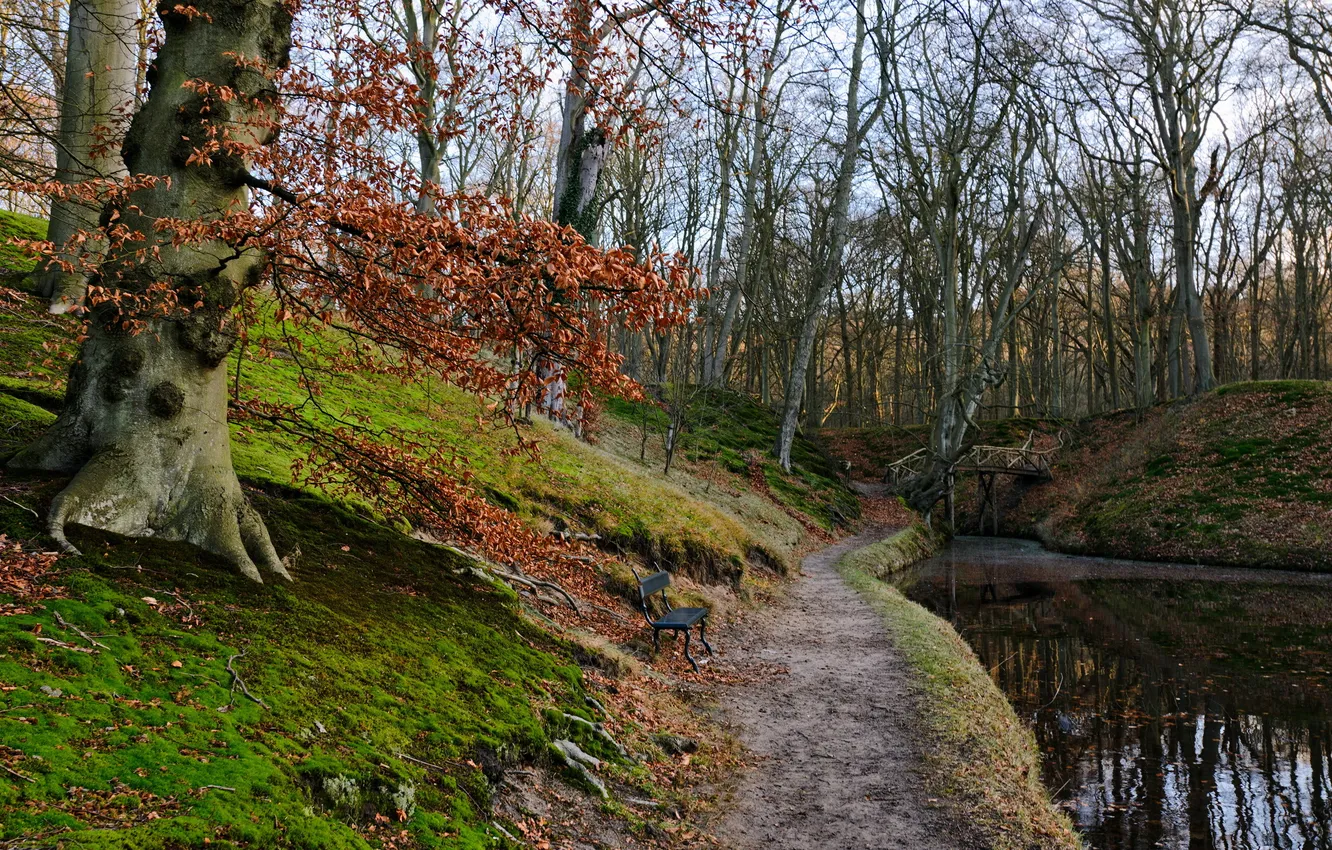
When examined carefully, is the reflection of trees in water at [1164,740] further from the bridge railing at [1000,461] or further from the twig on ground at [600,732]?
the bridge railing at [1000,461]

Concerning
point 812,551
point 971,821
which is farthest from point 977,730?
point 812,551

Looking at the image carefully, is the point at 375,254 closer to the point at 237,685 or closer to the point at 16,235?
the point at 237,685

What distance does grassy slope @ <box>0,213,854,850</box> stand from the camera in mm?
2979

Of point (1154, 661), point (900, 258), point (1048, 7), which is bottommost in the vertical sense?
point (1154, 661)

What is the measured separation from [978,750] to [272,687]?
207 inches

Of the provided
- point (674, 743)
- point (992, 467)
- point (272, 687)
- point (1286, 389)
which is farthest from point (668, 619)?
point (1286, 389)

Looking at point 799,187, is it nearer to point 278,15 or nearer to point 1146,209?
point 1146,209

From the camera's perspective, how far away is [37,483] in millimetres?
4699

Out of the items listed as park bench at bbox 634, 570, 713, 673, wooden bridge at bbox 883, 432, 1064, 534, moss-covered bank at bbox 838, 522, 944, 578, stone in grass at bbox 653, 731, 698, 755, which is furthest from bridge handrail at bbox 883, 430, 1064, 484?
stone in grass at bbox 653, 731, 698, 755

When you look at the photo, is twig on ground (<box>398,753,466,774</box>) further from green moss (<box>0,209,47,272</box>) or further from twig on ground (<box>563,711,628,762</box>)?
green moss (<box>0,209,47,272</box>)

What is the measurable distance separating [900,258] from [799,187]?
6.92 meters

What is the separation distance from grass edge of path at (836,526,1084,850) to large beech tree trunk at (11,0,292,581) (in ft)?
16.4

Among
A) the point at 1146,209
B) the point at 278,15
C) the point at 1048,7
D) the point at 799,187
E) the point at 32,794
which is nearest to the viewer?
the point at 32,794

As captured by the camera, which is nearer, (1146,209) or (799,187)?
(1146,209)
